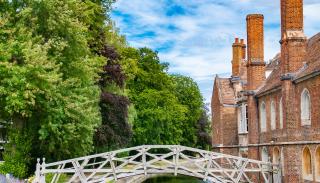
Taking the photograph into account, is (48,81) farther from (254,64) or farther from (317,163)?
(254,64)

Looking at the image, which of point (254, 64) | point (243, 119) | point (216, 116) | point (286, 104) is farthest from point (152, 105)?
point (286, 104)

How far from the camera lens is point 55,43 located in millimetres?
22125

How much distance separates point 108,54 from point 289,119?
1487cm

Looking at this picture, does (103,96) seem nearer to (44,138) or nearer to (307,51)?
(44,138)

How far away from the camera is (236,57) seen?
3953cm

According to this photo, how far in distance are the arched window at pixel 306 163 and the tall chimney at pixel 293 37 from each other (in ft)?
11.8

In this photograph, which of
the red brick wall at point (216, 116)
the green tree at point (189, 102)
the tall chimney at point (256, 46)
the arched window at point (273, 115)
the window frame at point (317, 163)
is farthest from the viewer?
the green tree at point (189, 102)

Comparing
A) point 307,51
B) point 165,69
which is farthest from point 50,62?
point 165,69

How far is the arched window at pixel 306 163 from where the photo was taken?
21.3m

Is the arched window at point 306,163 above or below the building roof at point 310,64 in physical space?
below

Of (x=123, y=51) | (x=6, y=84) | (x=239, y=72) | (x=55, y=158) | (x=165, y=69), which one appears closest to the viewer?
(x=6, y=84)

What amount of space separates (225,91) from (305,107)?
18.3 meters

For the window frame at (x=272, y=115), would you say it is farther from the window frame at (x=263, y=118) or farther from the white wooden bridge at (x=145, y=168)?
the white wooden bridge at (x=145, y=168)

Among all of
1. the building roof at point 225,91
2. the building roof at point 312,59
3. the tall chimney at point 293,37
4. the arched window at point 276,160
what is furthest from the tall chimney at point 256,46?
the building roof at point 225,91
